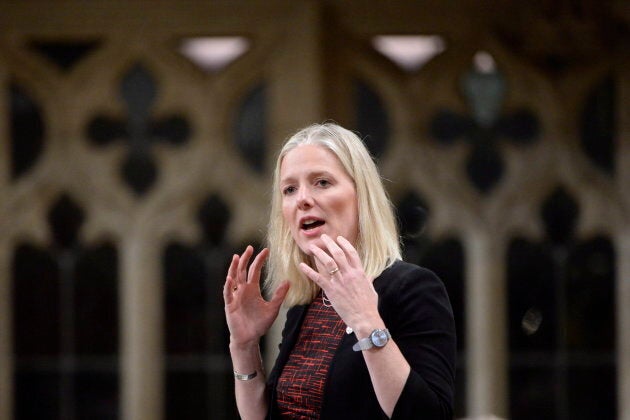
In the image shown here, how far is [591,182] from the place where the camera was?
466cm

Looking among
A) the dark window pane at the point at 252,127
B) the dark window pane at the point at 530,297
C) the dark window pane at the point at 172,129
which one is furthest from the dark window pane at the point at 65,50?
the dark window pane at the point at 530,297

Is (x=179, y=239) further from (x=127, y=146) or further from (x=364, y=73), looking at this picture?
(x=364, y=73)

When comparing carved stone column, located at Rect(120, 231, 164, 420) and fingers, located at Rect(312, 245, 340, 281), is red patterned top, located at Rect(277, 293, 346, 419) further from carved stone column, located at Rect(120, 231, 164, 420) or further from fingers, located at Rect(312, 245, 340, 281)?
carved stone column, located at Rect(120, 231, 164, 420)

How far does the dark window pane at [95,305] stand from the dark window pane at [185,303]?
239 mm

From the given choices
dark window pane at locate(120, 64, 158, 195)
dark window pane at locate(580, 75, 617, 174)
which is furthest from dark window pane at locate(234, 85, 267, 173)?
dark window pane at locate(580, 75, 617, 174)

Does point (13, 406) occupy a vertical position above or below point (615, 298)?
Result: below

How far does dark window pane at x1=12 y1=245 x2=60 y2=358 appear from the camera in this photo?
Result: 4.79 m

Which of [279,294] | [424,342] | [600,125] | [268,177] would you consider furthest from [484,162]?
[424,342]

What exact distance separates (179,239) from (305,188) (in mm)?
3265

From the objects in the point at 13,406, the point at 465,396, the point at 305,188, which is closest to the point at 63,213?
the point at 13,406

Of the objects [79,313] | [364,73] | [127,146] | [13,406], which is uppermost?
[364,73]

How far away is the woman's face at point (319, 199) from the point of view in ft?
4.88

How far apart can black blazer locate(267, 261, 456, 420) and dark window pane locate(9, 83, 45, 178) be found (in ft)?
12.0

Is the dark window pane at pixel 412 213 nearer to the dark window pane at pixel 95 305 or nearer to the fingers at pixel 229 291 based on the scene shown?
the dark window pane at pixel 95 305
